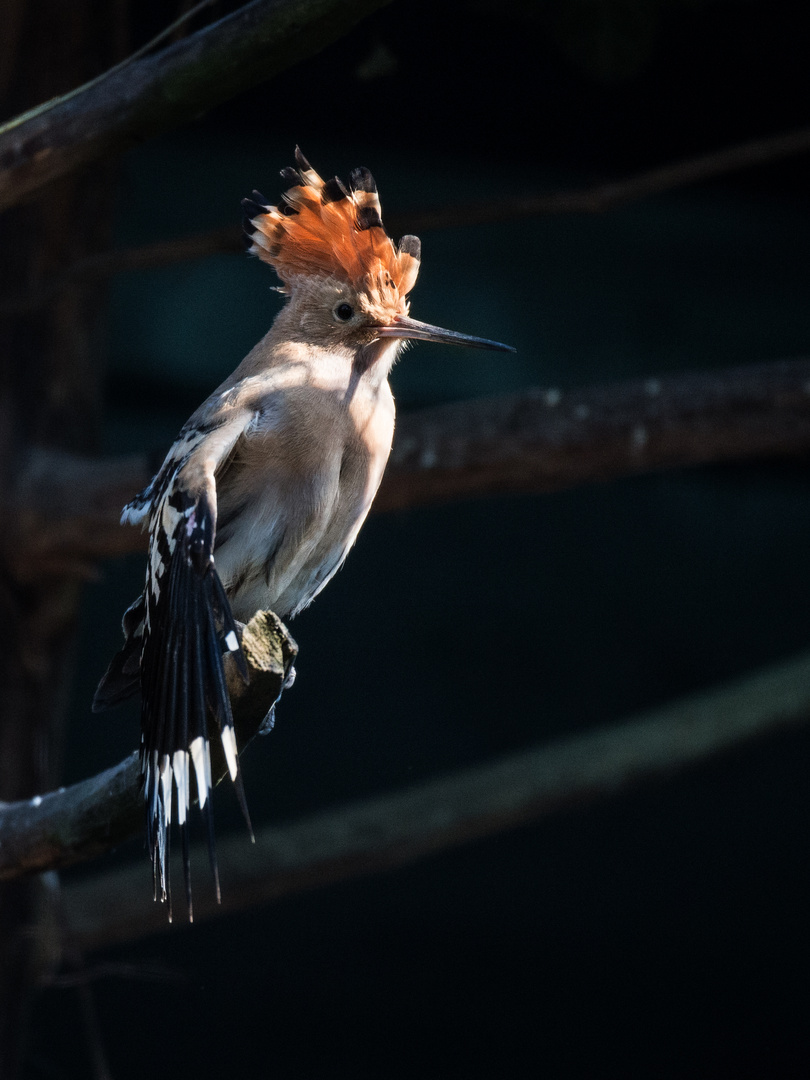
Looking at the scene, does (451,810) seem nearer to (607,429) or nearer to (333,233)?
(607,429)

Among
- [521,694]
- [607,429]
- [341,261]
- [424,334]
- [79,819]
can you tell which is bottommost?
[521,694]

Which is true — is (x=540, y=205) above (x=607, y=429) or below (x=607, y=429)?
above

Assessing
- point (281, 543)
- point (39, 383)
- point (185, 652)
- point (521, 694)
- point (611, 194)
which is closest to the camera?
point (185, 652)

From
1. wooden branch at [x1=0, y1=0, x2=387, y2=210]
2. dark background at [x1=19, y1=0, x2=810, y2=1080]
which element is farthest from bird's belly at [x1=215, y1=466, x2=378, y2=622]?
dark background at [x1=19, y1=0, x2=810, y2=1080]

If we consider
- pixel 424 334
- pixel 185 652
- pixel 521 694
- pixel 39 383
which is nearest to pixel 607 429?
pixel 424 334

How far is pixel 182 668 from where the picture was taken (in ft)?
4.07

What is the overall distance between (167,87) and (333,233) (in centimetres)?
29

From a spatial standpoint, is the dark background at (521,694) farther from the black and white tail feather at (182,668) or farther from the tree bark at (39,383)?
the black and white tail feather at (182,668)

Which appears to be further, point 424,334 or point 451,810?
point 451,810

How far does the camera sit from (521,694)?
3.35 m

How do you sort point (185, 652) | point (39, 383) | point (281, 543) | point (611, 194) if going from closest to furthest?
point (185, 652) < point (281, 543) < point (611, 194) < point (39, 383)

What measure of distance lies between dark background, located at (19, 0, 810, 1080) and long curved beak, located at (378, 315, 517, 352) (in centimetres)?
167

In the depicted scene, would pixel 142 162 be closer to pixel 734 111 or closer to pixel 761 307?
pixel 734 111

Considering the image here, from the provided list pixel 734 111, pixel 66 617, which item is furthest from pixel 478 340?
pixel 734 111
